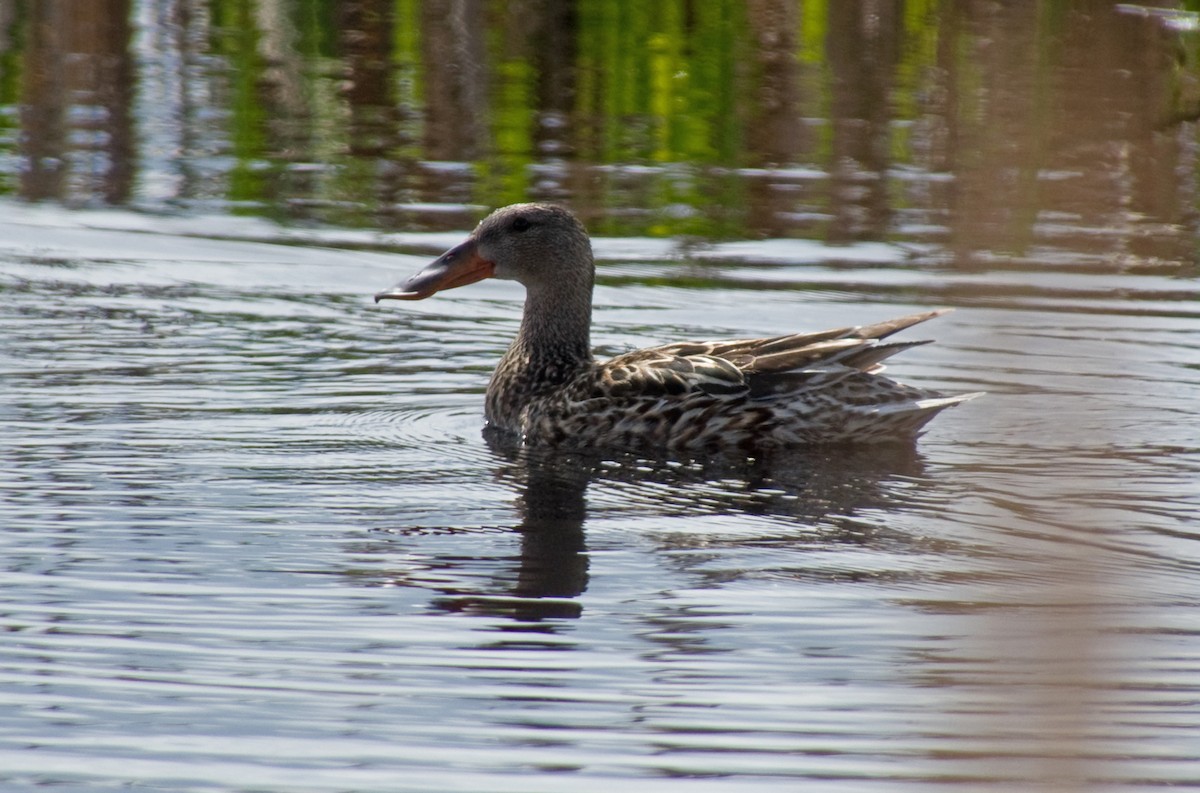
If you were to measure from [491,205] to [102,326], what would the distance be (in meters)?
3.23

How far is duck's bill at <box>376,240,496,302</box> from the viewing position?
7840mm

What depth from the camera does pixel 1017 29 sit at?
16812 mm

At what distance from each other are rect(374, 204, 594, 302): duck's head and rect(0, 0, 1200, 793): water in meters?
0.59

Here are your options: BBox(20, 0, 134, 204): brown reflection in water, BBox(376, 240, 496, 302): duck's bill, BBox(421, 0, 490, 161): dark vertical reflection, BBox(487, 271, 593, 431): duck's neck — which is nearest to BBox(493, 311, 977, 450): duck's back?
BBox(487, 271, 593, 431): duck's neck

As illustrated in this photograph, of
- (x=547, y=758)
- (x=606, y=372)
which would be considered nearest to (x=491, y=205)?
(x=606, y=372)

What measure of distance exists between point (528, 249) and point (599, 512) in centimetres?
227

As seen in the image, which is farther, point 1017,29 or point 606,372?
point 1017,29

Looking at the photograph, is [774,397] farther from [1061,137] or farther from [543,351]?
[1061,137]

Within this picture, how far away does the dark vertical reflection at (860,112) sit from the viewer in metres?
11.5

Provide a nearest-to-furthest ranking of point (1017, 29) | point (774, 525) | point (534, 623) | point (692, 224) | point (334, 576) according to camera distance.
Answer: point (534, 623), point (334, 576), point (774, 525), point (692, 224), point (1017, 29)

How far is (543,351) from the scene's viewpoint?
795cm

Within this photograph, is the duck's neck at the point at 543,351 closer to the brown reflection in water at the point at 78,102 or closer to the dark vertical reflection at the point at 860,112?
the dark vertical reflection at the point at 860,112

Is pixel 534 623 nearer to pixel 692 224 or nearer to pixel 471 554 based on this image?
pixel 471 554

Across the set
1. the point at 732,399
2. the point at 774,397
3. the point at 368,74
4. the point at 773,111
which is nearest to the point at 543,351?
the point at 732,399
